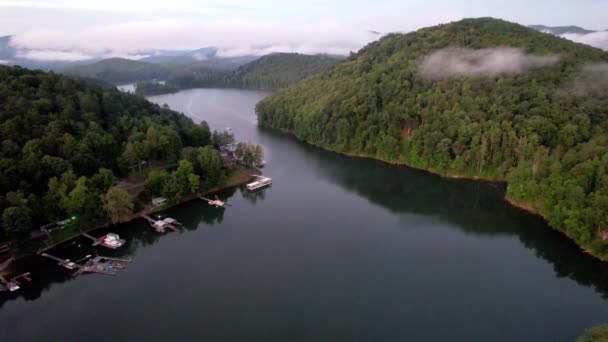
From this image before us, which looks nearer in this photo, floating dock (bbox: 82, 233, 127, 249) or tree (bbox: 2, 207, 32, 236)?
tree (bbox: 2, 207, 32, 236)

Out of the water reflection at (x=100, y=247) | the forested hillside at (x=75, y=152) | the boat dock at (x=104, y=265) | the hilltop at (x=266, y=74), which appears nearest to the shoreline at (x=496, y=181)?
the forested hillside at (x=75, y=152)

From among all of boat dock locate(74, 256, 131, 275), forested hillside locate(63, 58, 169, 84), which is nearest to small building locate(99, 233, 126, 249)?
boat dock locate(74, 256, 131, 275)

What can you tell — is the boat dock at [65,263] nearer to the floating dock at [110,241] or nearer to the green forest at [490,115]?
the floating dock at [110,241]

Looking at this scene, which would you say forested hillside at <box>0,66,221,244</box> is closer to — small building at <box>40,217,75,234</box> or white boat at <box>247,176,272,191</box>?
small building at <box>40,217,75,234</box>

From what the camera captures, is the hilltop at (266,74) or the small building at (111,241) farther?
the hilltop at (266,74)

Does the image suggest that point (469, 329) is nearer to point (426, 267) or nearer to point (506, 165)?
point (426, 267)

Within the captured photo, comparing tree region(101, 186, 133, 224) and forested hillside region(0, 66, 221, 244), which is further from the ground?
forested hillside region(0, 66, 221, 244)
